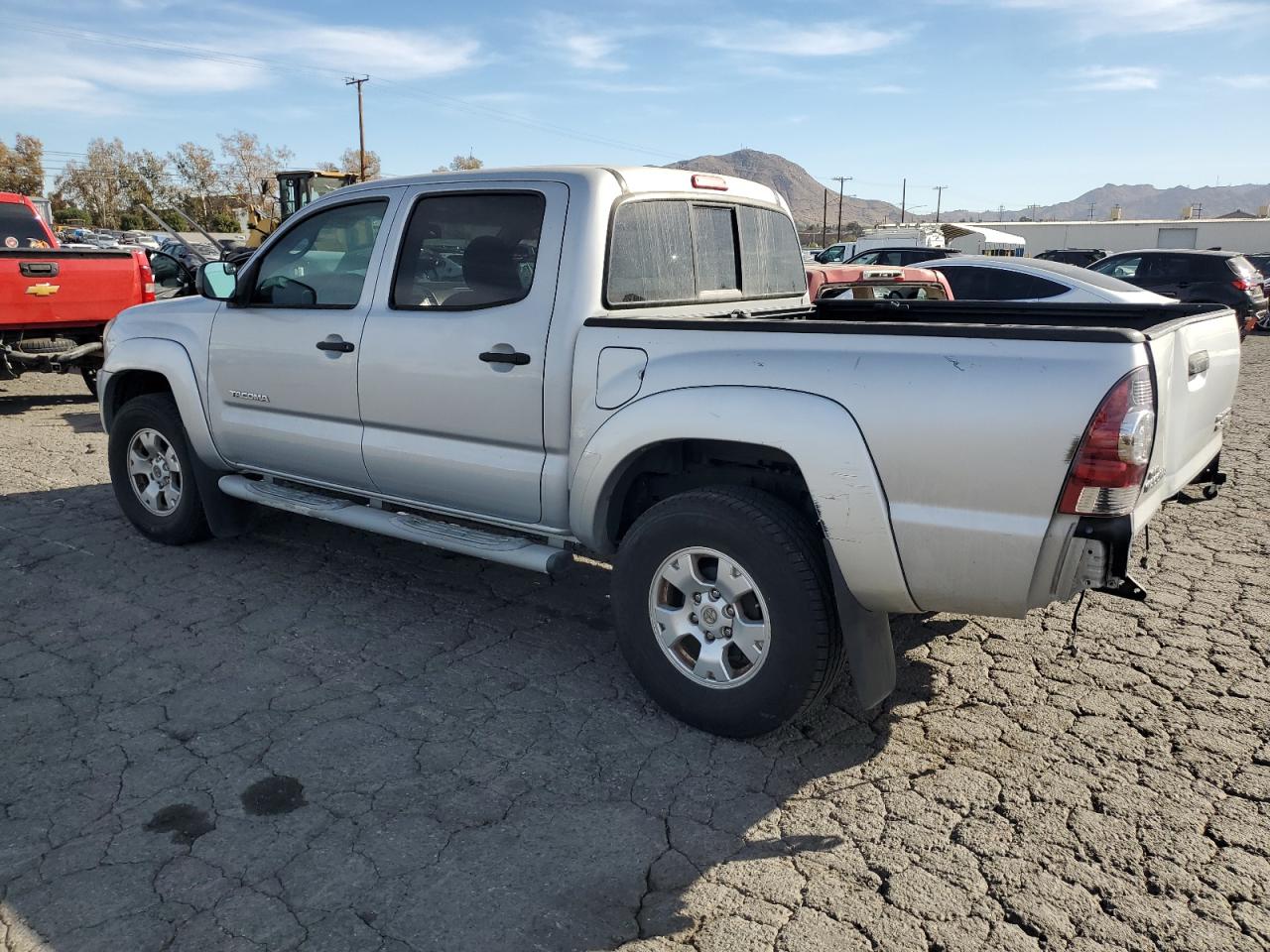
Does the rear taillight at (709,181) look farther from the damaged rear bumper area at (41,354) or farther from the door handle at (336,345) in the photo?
the damaged rear bumper area at (41,354)

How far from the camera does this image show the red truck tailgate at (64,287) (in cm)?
927

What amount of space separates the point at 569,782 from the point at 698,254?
2407 mm

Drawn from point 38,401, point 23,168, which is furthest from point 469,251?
point 23,168

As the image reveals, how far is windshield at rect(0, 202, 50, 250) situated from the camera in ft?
37.7

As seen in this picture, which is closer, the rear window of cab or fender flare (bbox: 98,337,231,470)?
the rear window of cab

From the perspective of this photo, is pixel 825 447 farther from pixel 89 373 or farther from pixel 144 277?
pixel 89 373

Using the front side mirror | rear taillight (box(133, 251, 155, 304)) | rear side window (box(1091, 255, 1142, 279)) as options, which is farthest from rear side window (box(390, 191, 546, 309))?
rear side window (box(1091, 255, 1142, 279))

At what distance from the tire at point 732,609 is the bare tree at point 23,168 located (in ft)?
286

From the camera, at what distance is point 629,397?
366 centimetres

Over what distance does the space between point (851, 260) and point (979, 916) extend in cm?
1997

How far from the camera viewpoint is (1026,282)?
1066 cm

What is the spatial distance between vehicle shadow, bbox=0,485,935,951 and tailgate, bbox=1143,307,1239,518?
1.33 meters

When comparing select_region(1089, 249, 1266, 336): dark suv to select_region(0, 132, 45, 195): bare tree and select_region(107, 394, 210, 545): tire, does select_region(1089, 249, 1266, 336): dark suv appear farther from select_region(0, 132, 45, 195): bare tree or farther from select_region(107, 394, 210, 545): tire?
select_region(0, 132, 45, 195): bare tree

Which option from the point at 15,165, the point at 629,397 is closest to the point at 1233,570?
the point at 629,397
